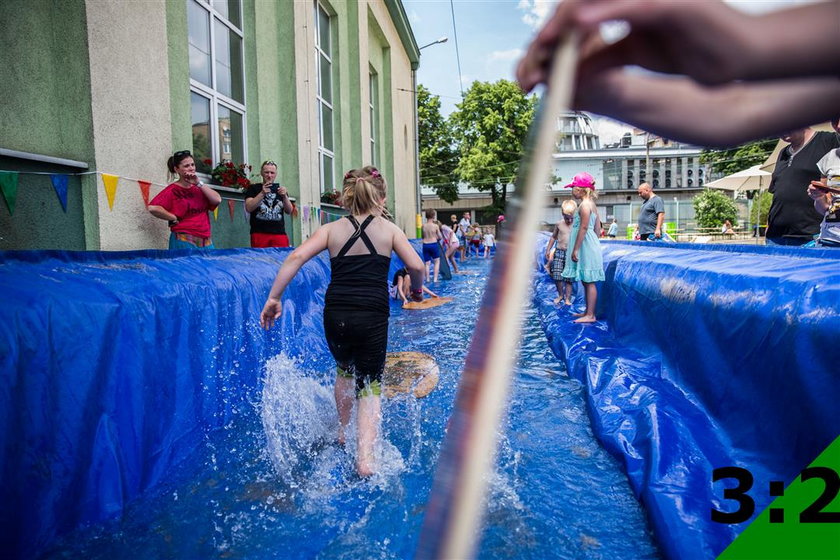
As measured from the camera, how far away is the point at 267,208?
22.1 feet

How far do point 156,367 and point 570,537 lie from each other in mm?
2471

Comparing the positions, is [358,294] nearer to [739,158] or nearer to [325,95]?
[325,95]

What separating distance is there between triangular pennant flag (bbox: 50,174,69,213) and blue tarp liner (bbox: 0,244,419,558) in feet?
3.82

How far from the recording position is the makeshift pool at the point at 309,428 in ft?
7.25

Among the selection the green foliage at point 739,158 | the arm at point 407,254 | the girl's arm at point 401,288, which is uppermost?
the green foliage at point 739,158

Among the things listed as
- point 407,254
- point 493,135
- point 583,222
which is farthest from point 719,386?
point 493,135

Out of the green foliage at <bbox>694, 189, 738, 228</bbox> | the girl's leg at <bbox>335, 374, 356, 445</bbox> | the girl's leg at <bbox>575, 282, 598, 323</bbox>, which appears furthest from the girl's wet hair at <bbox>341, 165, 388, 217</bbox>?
the green foliage at <bbox>694, 189, 738, 228</bbox>

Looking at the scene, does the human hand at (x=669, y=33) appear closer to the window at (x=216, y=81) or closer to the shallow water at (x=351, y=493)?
the shallow water at (x=351, y=493)

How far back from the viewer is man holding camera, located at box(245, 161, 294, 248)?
652 centimetres

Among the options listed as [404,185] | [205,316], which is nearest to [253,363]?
[205,316]

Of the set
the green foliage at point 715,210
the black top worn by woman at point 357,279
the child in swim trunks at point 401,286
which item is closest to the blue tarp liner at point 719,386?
the black top worn by woman at point 357,279

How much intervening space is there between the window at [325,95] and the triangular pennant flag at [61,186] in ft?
26.6

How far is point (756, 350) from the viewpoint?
273cm

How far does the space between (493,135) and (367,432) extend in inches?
1548
